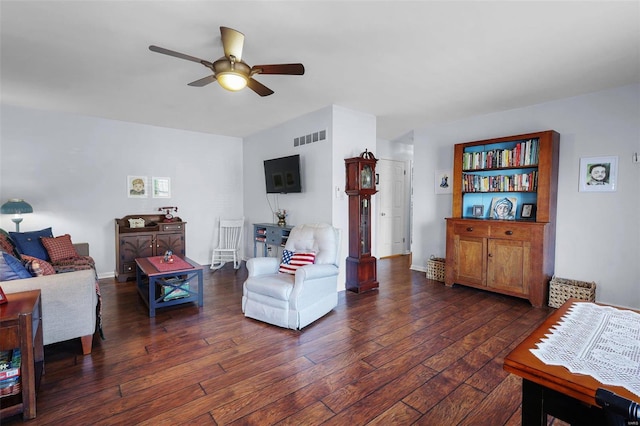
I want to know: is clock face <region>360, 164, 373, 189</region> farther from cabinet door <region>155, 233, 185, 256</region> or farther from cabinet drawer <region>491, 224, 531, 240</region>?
cabinet door <region>155, 233, 185, 256</region>

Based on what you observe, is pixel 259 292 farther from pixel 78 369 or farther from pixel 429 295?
pixel 429 295

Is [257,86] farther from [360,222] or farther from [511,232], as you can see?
[511,232]

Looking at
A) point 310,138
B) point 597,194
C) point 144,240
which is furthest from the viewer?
point 144,240

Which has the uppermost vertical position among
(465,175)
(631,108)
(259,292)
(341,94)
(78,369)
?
(341,94)

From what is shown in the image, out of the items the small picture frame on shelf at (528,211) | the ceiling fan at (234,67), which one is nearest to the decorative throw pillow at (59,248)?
the ceiling fan at (234,67)

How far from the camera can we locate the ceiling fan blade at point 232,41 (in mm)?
2052

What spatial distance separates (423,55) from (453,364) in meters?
2.56

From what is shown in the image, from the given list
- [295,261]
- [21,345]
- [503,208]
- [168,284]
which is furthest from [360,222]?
[21,345]

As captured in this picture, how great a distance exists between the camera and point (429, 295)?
3996 millimetres

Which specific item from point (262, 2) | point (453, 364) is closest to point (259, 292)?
point (453, 364)

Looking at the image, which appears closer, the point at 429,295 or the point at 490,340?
the point at 490,340

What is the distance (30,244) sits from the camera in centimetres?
374

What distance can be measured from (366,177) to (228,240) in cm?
320

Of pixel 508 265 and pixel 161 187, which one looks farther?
pixel 161 187
